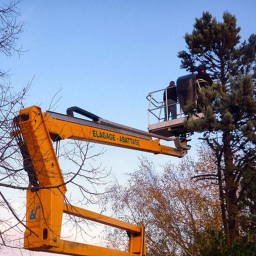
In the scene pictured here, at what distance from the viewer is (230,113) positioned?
42.0 feet

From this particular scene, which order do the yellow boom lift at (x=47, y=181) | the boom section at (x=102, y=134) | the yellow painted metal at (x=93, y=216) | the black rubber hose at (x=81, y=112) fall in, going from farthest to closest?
the black rubber hose at (x=81, y=112) < the boom section at (x=102, y=134) < the yellow painted metal at (x=93, y=216) < the yellow boom lift at (x=47, y=181)

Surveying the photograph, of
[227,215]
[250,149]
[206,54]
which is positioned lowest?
[227,215]

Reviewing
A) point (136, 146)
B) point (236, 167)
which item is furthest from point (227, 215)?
point (136, 146)

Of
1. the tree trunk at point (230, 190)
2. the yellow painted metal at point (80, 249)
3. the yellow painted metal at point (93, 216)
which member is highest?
the tree trunk at point (230, 190)

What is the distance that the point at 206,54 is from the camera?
52.0 feet

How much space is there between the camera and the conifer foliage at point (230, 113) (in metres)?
12.5

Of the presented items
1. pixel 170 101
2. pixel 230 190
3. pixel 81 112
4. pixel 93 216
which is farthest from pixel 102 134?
pixel 230 190

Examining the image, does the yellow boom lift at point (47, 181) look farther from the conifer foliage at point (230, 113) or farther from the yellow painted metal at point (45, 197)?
the conifer foliage at point (230, 113)

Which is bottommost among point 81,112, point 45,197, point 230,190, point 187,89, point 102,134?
point 45,197

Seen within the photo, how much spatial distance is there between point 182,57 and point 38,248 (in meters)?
10.1

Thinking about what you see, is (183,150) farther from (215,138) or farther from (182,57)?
(182,57)

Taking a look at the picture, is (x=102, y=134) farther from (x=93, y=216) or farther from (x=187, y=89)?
(x=187, y=89)

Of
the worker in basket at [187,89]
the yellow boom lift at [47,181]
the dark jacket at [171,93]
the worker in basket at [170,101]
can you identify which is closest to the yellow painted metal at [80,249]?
the yellow boom lift at [47,181]

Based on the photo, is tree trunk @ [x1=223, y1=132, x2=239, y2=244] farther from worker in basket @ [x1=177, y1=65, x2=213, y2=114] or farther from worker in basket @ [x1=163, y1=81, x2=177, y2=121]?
worker in basket @ [x1=177, y1=65, x2=213, y2=114]
